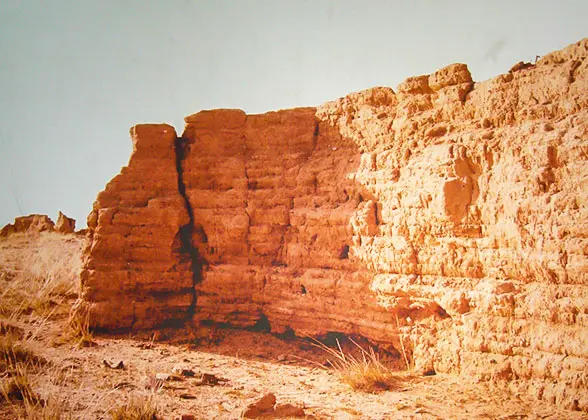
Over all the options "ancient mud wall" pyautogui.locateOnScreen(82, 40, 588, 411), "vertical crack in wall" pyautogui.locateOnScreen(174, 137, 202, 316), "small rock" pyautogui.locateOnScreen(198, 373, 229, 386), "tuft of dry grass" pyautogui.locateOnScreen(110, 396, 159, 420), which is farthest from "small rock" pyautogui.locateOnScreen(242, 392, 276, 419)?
"vertical crack in wall" pyautogui.locateOnScreen(174, 137, 202, 316)

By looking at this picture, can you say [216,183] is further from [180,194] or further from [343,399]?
[343,399]

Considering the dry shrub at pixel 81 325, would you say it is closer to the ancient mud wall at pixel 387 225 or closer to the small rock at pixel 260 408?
the ancient mud wall at pixel 387 225

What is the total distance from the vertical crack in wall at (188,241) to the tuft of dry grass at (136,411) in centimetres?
403

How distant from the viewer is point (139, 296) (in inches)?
312

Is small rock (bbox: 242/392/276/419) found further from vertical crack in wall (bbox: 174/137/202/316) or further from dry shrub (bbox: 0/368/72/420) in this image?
vertical crack in wall (bbox: 174/137/202/316)

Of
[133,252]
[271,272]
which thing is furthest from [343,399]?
[133,252]

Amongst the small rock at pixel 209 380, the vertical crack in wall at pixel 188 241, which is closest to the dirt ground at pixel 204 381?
the small rock at pixel 209 380

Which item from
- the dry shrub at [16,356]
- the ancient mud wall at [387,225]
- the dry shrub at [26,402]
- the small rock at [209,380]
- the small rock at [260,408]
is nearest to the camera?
the dry shrub at [26,402]

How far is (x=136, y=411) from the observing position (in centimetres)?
407

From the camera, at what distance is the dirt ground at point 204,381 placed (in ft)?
14.3

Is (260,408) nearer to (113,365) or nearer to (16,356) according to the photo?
(113,365)

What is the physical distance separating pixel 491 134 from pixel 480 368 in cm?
246

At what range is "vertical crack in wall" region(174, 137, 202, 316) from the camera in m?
8.25

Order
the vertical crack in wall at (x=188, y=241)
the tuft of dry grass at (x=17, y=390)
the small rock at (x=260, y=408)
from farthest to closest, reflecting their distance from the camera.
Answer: the vertical crack in wall at (x=188, y=241) < the small rock at (x=260, y=408) < the tuft of dry grass at (x=17, y=390)
